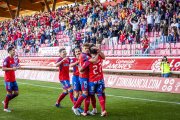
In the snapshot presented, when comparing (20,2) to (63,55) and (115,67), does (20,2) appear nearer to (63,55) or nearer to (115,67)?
(115,67)

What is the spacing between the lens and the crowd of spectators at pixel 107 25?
2286 cm

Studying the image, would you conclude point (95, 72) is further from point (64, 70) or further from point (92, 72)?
point (64, 70)

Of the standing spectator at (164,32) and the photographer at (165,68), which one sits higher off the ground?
the standing spectator at (164,32)

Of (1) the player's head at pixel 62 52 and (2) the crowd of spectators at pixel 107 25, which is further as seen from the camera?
(2) the crowd of spectators at pixel 107 25

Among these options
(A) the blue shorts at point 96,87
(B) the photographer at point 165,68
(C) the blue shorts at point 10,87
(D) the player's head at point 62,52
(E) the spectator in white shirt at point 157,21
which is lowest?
(B) the photographer at point 165,68

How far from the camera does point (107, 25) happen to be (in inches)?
1041

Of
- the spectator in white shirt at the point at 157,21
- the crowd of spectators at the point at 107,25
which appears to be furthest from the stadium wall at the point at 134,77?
the spectator in white shirt at the point at 157,21

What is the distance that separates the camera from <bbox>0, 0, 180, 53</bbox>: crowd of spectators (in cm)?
2286

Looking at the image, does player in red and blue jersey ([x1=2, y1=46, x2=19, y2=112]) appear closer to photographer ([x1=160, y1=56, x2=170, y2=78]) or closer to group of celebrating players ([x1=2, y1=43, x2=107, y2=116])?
group of celebrating players ([x1=2, y1=43, x2=107, y2=116])


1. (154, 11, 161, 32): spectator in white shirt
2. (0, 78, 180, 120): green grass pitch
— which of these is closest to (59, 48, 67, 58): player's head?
(0, 78, 180, 120): green grass pitch

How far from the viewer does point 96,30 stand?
27.2 metres

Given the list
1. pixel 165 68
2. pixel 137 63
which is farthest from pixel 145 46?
pixel 165 68

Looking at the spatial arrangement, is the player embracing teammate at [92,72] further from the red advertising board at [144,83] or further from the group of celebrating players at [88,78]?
the red advertising board at [144,83]

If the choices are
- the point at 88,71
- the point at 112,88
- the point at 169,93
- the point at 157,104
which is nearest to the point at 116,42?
the point at 112,88
